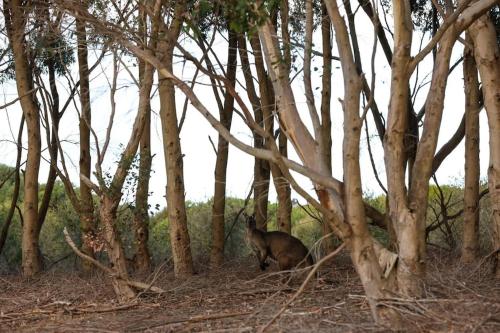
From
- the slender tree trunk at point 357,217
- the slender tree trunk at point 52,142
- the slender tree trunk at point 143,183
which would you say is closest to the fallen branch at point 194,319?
the slender tree trunk at point 357,217

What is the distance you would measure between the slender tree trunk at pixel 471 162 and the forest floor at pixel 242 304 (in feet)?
1.73

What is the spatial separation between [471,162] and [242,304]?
4781 millimetres

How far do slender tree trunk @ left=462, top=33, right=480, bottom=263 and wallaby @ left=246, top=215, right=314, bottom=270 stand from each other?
250 centimetres

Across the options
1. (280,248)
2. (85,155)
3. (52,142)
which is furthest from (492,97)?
(52,142)

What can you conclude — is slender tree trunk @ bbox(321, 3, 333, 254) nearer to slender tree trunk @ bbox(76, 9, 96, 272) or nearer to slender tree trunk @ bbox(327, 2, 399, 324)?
slender tree trunk @ bbox(76, 9, 96, 272)

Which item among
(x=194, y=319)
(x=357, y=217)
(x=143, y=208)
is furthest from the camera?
(x=143, y=208)

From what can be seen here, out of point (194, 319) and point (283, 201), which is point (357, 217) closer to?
point (194, 319)

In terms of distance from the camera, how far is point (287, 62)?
368 inches

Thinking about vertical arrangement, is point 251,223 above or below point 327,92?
below

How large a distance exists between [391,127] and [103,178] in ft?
15.2

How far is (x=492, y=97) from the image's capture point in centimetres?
1178

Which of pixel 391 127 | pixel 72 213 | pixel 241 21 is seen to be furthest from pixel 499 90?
pixel 72 213

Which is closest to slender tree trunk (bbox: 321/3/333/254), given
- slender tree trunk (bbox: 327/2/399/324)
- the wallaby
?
the wallaby

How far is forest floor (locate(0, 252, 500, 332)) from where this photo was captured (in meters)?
8.02
